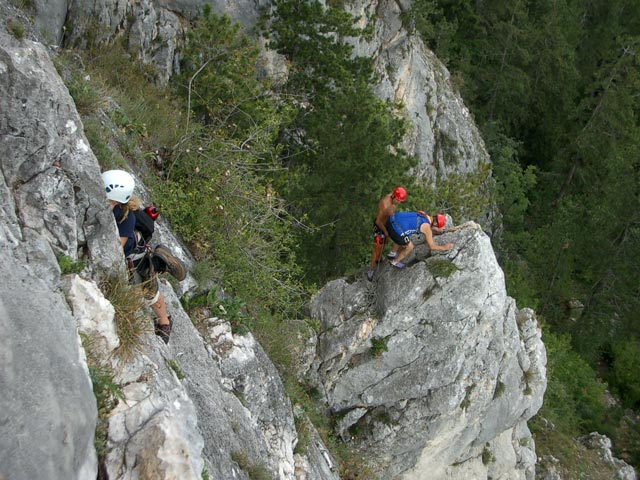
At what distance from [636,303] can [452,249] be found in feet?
54.4

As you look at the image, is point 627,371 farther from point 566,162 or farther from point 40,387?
point 40,387

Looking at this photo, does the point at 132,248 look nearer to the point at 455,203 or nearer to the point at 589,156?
the point at 455,203

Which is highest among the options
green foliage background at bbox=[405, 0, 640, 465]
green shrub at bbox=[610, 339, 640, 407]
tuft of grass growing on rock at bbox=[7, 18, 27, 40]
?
tuft of grass growing on rock at bbox=[7, 18, 27, 40]

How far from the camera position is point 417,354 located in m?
9.84

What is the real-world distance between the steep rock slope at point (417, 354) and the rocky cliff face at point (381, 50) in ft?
24.9

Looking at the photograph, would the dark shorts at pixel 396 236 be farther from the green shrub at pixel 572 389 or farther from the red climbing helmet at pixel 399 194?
the green shrub at pixel 572 389

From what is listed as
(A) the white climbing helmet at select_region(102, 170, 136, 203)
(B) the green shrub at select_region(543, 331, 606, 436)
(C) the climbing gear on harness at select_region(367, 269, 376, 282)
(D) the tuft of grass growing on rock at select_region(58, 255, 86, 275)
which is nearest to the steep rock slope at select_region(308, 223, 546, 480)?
(C) the climbing gear on harness at select_region(367, 269, 376, 282)

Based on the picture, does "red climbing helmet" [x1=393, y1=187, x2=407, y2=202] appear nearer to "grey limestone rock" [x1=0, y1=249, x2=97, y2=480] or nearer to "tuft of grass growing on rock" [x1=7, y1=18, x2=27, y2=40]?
"tuft of grass growing on rock" [x1=7, y1=18, x2=27, y2=40]

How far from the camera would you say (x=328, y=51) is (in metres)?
14.5

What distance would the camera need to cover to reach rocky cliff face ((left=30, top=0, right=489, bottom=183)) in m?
11.8

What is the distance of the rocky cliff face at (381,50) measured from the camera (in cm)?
1180

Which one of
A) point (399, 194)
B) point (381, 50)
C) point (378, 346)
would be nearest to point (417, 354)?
point (378, 346)

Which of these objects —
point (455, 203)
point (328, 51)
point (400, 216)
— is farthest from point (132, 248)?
point (455, 203)

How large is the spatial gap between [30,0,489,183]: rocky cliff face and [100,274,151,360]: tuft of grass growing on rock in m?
7.26
